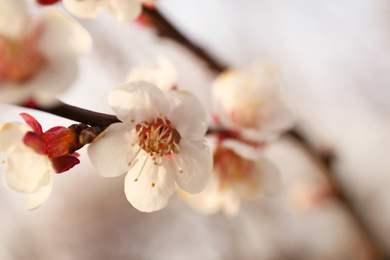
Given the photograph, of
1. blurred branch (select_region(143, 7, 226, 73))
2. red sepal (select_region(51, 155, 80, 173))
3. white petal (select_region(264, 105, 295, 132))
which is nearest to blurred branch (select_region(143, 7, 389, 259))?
blurred branch (select_region(143, 7, 226, 73))

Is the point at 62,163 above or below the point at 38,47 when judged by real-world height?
below

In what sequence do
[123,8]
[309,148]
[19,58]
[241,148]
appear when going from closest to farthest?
[19,58] → [123,8] → [241,148] → [309,148]

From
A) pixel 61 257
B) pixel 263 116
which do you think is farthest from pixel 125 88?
pixel 61 257

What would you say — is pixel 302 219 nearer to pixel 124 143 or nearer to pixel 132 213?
pixel 132 213

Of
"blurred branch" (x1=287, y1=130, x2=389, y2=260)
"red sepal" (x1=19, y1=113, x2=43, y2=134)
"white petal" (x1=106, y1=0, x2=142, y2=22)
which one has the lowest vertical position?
"blurred branch" (x1=287, y1=130, x2=389, y2=260)

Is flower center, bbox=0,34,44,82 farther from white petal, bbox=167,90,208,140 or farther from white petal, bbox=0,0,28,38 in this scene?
white petal, bbox=167,90,208,140

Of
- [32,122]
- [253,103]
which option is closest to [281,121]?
[253,103]

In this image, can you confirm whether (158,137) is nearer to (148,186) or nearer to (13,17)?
(148,186)
